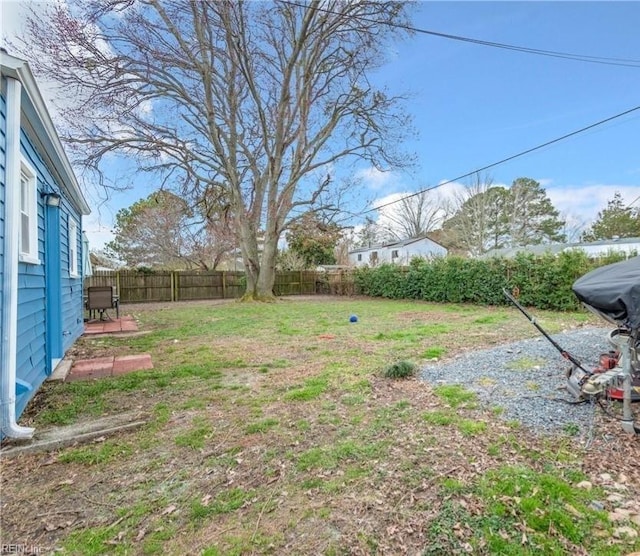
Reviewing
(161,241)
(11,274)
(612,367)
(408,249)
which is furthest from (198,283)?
(408,249)

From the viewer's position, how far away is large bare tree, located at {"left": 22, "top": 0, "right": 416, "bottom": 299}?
34.5 ft

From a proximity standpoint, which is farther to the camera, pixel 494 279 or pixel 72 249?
pixel 494 279

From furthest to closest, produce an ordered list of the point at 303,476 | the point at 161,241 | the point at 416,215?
the point at 416,215 < the point at 161,241 < the point at 303,476

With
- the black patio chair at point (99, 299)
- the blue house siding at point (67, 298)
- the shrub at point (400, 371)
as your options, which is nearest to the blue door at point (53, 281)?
the blue house siding at point (67, 298)

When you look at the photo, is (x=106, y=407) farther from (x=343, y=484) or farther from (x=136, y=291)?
(x=136, y=291)

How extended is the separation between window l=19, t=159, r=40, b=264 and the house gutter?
3.28 feet

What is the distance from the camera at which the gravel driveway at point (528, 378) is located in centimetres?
285

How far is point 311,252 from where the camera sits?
25.4 meters

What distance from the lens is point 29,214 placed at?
382 cm

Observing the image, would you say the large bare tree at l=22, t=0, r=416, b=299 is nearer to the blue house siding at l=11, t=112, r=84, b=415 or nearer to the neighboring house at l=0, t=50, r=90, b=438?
the neighboring house at l=0, t=50, r=90, b=438

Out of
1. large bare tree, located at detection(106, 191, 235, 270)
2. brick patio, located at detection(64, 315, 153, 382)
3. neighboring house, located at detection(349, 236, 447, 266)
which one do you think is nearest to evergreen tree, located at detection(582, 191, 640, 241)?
neighboring house, located at detection(349, 236, 447, 266)

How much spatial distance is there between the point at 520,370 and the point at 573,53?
32.4 ft

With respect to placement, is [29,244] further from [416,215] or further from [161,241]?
[416,215]

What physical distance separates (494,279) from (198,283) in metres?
12.8
